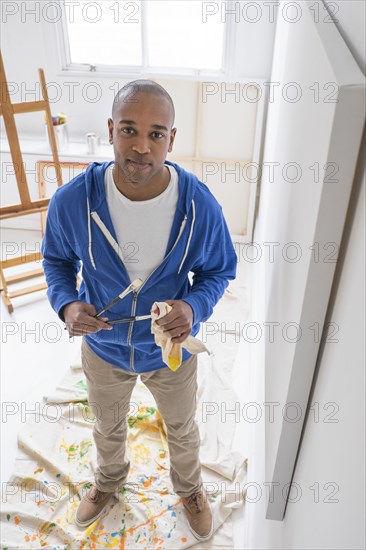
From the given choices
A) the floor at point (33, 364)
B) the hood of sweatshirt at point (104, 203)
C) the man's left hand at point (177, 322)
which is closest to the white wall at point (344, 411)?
the man's left hand at point (177, 322)

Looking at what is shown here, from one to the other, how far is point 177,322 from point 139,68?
2671mm

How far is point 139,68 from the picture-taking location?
11.2 feet

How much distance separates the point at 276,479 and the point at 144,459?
112 centimetres

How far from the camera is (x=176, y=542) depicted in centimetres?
170

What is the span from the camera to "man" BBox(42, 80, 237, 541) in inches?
47.2

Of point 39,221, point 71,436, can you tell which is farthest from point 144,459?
point 39,221

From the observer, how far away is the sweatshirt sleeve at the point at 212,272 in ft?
4.39

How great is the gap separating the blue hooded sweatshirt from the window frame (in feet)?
7.09

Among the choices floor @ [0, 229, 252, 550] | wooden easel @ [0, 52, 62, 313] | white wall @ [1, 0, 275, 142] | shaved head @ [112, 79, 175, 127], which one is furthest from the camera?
white wall @ [1, 0, 275, 142]

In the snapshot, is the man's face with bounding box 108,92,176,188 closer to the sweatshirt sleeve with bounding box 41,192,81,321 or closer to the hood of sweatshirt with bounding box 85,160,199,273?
the hood of sweatshirt with bounding box 85,160,199,273

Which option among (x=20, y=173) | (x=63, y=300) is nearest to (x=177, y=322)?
(x=63, y=300)

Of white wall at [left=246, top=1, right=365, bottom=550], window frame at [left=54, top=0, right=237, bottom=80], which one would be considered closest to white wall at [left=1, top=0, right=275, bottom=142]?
window frame at [left=54, top=0, right=237, bottom=80]

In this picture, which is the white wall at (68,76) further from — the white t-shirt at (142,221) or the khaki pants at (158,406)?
the khaki pants at (158,406)

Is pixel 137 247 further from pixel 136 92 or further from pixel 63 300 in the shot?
pixel 136 92
